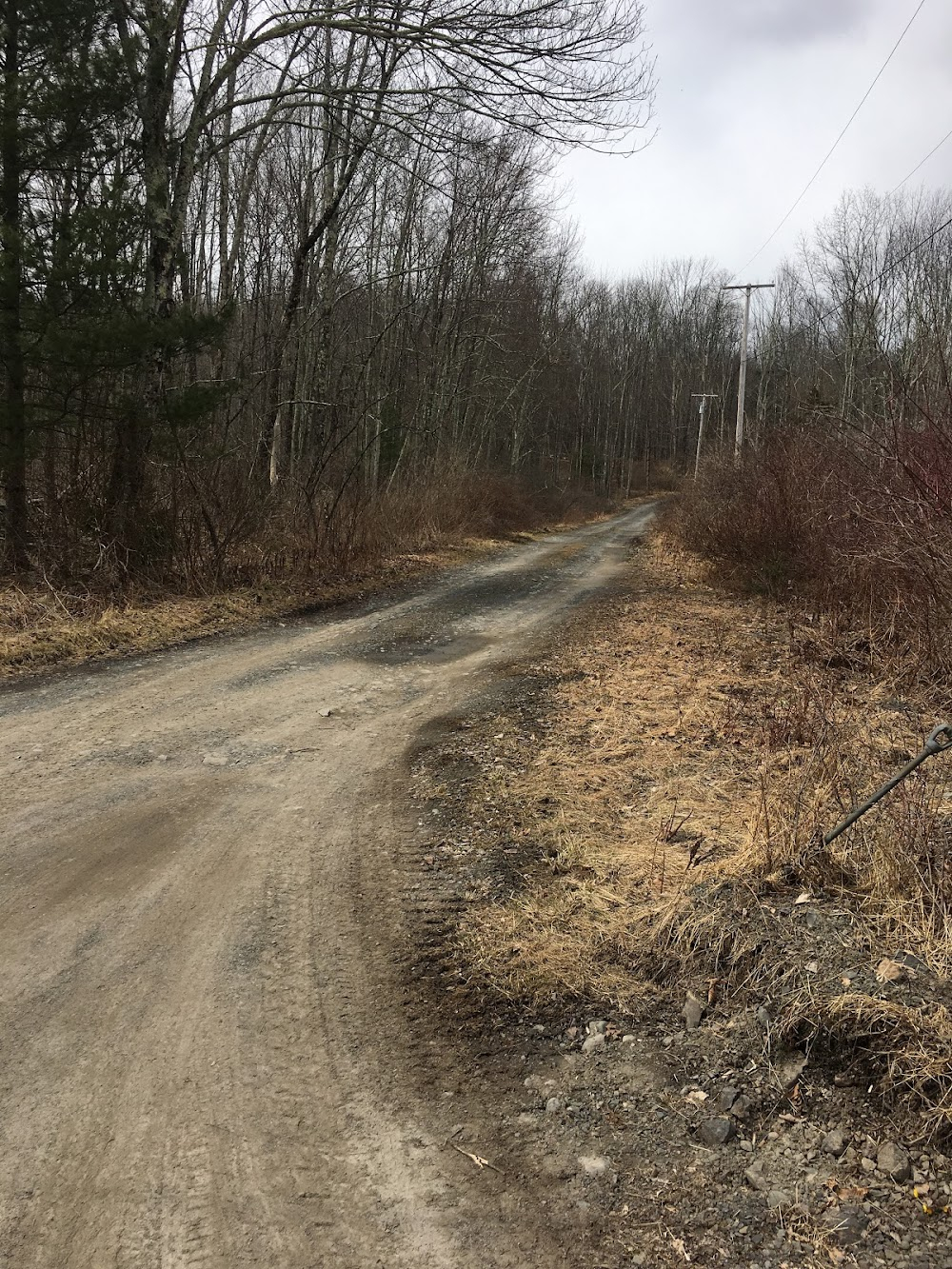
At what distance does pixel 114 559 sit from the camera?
8.97 meters

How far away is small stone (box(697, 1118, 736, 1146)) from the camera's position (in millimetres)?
2092

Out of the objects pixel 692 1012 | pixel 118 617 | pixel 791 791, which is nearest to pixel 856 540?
pixel 791 791

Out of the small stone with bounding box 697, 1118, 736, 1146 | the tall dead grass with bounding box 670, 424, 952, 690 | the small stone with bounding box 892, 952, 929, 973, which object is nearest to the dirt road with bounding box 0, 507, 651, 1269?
the small stone with bounding box 697, 1118, 736, 1146

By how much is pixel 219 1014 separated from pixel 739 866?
6.75 feet

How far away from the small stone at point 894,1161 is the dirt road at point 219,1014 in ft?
2.77

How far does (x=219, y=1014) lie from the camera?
260 centimetres

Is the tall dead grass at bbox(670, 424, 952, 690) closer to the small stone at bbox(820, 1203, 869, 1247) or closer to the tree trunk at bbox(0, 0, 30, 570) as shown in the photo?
the small stone at bbox(820, 1203, 869, 1247)

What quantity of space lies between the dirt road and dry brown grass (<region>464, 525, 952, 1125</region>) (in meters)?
0.63

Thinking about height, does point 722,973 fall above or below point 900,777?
below

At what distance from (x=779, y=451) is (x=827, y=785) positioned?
8914mm

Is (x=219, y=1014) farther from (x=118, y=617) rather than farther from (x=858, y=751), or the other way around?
(x=118, y=617)

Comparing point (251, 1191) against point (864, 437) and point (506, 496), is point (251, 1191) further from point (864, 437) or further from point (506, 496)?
point (506, 496)

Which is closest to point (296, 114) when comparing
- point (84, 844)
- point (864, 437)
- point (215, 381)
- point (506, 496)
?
point (215, 381)

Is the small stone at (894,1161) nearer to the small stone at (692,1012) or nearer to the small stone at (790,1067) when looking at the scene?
the small stone at (790,1067)
